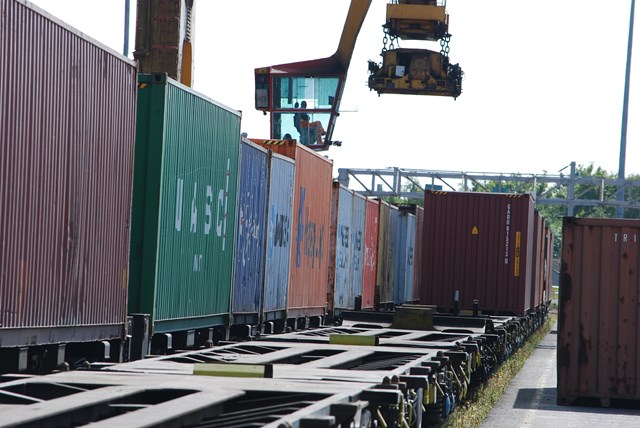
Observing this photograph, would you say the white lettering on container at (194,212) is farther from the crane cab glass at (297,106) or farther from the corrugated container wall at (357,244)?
the crane cab glass at (297,106)

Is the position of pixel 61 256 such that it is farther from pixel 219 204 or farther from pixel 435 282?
pixel 435 282

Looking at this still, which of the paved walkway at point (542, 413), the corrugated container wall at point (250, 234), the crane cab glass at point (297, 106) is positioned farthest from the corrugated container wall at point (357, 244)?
the crane cab glass at point (297, 106)

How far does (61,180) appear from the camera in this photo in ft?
31.8

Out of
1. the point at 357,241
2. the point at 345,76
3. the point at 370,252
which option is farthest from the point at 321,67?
the point at 357,241

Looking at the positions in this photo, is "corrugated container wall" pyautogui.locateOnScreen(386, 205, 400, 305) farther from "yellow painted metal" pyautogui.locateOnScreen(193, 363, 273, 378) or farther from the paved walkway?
"yellow painted metal" pyautogui.locateOnScreen(193, 363, 273, 378)

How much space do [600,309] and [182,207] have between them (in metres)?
6.41

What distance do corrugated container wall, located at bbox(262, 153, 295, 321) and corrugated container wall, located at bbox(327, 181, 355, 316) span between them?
4.19 metres

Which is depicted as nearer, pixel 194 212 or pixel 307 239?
pixel 194 212

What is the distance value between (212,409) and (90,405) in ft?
2.30

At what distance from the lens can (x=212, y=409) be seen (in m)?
6.66

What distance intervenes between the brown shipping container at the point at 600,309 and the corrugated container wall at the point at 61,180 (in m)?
7.16

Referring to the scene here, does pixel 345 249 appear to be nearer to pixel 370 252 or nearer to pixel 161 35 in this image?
pixel 370 252

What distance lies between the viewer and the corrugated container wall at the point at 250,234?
15.3 m

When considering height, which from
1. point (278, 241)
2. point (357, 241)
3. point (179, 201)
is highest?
point (357, 241)
